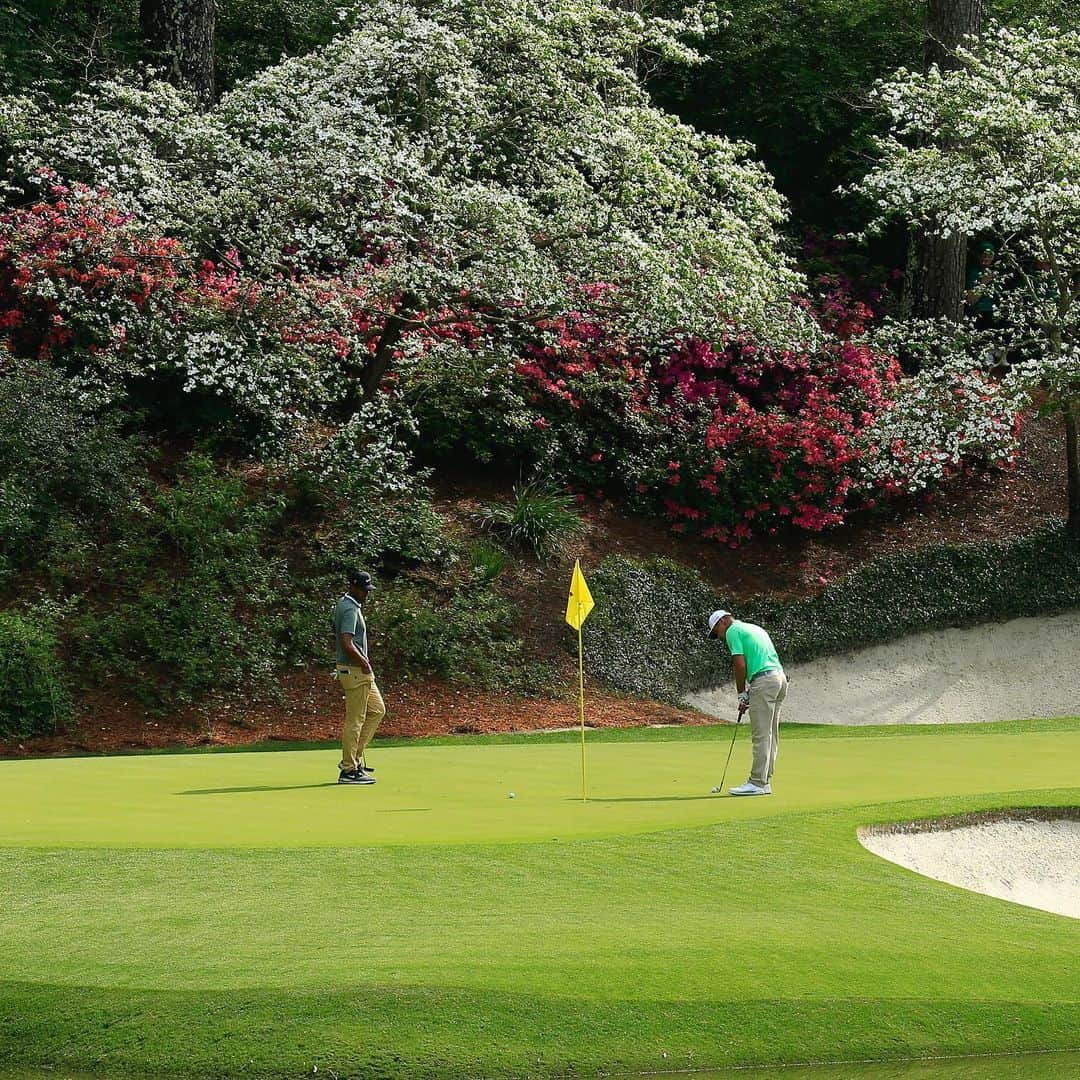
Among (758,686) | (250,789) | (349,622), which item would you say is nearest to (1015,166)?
(758,686)

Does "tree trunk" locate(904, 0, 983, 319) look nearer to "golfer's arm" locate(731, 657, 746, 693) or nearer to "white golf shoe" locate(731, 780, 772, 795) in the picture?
"golfer's arm" locate(731, 657, 746, 693)

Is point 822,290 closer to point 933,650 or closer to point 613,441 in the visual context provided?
point 613,441

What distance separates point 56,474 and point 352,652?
10430 millimetres

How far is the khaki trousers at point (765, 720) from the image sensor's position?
12594 mm

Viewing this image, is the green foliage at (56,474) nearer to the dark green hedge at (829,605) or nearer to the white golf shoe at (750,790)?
the dark green hedge at (829,605)

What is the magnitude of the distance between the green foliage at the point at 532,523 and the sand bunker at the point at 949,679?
3.46 meters

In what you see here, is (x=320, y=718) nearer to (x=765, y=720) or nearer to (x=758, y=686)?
(x=758, y=686)

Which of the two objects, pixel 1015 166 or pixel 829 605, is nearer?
pixel 1015 166

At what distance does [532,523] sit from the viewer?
2500 centimetres

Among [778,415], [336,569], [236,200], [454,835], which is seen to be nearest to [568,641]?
[336,569]

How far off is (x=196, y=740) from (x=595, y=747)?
18.7ft

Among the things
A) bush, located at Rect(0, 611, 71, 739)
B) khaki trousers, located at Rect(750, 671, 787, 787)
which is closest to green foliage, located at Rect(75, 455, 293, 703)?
bush, located at Rect(0, 611, 71, 739)

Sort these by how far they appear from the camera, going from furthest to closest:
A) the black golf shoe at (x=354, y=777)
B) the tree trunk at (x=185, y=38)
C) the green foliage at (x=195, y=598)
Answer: the tree trunk at (x=185, y=38) → the green foliage at (x=195, y=598) → the black golf shoe at (x=354, y=777)

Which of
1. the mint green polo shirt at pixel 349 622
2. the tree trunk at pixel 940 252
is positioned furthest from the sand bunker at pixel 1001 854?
the tree trunk at pixel 940 252
